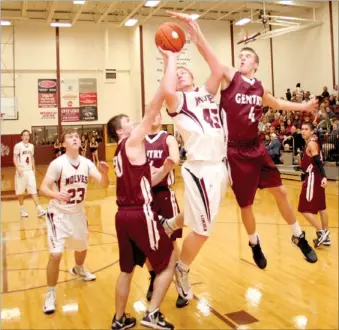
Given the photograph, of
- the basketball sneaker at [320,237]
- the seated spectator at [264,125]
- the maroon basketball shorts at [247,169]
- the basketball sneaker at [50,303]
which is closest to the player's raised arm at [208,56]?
the maroon basketball shorts at [247,169]

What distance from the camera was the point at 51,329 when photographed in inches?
146

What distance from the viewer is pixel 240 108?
345cm

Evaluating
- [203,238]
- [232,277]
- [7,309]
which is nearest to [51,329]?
[7,309]

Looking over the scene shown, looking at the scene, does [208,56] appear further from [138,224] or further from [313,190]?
[313,190]

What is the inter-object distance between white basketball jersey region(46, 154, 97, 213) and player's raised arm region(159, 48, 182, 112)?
1.52 m

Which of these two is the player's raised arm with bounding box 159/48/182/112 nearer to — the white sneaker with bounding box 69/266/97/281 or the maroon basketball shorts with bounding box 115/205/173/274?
the maroon basketball shorts with bounding box 115/205/173/274

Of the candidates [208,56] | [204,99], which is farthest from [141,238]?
[208,56]

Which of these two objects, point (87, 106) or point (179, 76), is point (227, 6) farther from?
point (179, 76)

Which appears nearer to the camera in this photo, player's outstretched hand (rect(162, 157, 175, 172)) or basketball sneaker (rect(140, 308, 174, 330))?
basketball sneaker (rect(140, 308, 174, 330))

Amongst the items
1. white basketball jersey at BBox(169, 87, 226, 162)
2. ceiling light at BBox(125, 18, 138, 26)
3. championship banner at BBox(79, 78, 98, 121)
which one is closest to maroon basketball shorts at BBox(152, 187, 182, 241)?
white basketball jersey at BBox(169, 87, 226, 162)

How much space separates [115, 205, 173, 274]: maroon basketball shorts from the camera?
3.39m

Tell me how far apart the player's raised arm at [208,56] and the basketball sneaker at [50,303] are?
239 centimetres

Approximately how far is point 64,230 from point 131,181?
132 centimetres

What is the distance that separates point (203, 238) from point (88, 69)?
1995 centimetres
